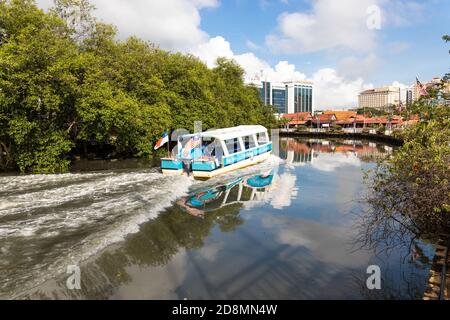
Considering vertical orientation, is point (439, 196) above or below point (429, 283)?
above

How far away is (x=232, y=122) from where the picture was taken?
41.4m

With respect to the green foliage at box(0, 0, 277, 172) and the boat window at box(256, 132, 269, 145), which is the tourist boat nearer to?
the boat window at box(256, 132, 269, 145)

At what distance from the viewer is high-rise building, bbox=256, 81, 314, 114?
17341 cm

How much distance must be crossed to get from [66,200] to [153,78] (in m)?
15.7

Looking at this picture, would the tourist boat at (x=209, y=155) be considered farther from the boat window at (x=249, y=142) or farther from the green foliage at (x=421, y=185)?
the green foliage at (x=421, y=185)

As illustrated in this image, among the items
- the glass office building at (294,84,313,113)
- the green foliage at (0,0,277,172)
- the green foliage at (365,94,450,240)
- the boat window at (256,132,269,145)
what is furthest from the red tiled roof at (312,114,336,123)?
the glass office building at (294,84,313,113)

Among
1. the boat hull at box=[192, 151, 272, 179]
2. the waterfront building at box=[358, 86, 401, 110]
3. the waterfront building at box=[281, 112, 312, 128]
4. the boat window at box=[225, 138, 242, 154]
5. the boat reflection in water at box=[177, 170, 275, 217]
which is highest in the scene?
the waterfront building at box=[358, 86, 401, 110]

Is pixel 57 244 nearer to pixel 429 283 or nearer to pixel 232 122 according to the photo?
pixel 429 283

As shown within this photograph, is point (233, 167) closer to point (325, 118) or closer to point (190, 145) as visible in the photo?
point (190, 145)

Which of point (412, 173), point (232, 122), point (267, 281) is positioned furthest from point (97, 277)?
point (232, 122)

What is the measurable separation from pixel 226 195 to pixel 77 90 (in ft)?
38.3

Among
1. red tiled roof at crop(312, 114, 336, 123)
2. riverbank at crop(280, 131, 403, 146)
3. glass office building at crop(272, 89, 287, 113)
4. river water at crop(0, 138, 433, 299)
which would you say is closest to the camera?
river water at crop(0, 138, 433, 299)

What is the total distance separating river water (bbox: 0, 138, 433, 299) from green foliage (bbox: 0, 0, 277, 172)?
4351mm

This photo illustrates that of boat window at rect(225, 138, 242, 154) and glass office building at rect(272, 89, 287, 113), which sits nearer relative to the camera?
boat window at rect(225, 138, 242, 154)
